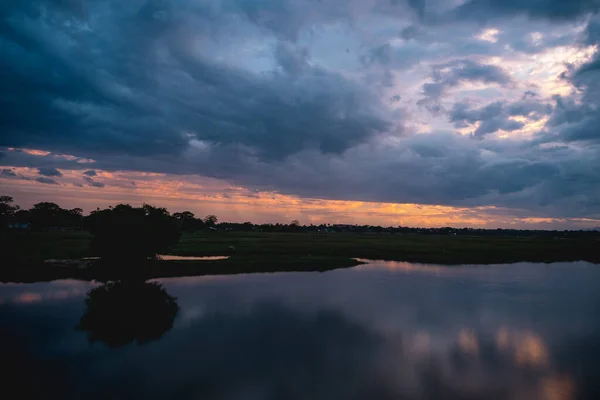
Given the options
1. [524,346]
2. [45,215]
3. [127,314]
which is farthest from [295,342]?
[45,215]

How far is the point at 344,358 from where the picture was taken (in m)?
20.7

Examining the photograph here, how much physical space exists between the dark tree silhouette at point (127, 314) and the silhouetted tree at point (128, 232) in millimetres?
3970

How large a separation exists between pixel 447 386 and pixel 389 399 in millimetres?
3185

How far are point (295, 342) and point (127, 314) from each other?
13265 millimetres

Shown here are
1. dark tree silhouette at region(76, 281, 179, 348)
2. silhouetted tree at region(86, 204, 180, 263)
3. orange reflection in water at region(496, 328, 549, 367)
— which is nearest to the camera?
orange reflection in water at region(496, 328, 549, 367)

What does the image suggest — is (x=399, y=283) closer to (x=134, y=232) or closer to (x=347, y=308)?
(x=347, y=308)

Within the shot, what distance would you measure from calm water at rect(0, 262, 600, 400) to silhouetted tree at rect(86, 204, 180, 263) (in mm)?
4172

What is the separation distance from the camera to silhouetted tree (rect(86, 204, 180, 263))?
132 ft

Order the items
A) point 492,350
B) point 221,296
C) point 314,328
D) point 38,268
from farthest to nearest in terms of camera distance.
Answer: point 38,268, point 221,296, point 314,328, point 492,350

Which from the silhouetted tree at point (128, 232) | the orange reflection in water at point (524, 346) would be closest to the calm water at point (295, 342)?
the orange reflection in water at point (524, 346)

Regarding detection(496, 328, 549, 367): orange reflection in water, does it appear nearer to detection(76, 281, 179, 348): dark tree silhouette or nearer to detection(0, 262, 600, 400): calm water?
detection(0, 262, 600, 400): calm water

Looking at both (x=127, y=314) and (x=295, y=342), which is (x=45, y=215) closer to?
(x=127, y=314)

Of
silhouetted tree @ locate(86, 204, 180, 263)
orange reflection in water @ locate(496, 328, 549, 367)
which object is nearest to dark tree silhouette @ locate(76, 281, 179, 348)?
silhouetted tree @ locate(86, 204, 180, 263)

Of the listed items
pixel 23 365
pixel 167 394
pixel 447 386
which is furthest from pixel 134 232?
pixel 447 386
